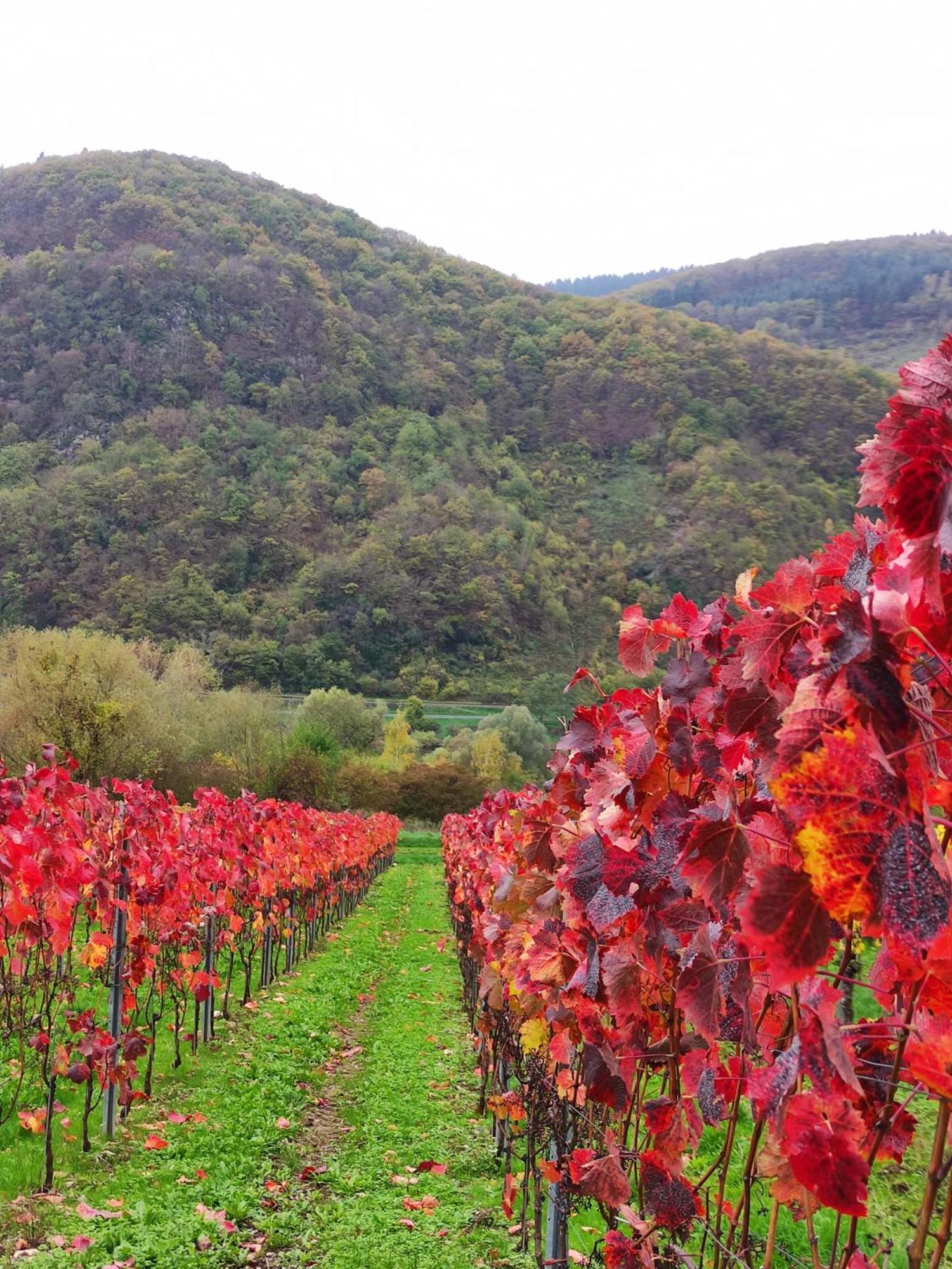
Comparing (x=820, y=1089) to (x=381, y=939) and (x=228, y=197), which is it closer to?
(x=381, y=939)

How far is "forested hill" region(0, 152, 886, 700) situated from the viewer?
7525 cm

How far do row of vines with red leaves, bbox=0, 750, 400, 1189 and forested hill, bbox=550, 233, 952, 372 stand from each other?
399ft

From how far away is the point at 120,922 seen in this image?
6.48 meters

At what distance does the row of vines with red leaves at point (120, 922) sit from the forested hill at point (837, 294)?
12155 centimetres

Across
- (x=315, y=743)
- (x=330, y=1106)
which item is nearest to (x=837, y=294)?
(x=315, y=743)

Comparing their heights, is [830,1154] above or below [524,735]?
above

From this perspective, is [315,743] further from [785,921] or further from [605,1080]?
[785,921]

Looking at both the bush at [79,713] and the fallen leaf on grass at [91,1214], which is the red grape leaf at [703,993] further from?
the bush at [79,713]

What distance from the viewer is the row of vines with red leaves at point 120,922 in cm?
516

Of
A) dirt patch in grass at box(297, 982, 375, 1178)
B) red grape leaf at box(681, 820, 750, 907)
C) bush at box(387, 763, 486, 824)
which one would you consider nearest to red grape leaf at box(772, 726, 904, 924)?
red grape leaf at box(681, 820, 750, 907)

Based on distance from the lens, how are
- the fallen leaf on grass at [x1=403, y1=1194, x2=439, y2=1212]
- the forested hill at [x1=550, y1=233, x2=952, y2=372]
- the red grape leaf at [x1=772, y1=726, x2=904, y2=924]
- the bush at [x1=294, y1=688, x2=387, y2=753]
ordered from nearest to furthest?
the red grape leaf at [x1=772, y1=726, x2=904, y2=924] < the fallen leaf on grass at [x1=403, y1=1194, x2=439, y2=1212] < the bush at [x1=294, y1=688, x2=387, y2=753] < the forested hill at [x1=550, y1=233, x2=952, y2=372]

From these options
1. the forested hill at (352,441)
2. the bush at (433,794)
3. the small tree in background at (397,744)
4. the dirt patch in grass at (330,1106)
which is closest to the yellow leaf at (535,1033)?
the dirt patch in grass at (330,1106)

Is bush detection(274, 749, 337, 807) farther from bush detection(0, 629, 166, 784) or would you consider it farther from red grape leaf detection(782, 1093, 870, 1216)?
red grape leaf detection(782, 1093, 870, 1216)

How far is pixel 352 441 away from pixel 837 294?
8369 centimetres
